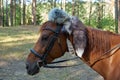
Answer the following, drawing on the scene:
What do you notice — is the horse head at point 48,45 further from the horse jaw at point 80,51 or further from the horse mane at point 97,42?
the horse mane at point 97,42

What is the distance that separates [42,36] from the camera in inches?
138

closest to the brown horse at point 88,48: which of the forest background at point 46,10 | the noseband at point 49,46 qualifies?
the noseband at point 49,46

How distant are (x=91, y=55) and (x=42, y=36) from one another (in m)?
0.65

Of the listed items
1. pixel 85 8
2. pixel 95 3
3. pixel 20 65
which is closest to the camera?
pixel 20 65

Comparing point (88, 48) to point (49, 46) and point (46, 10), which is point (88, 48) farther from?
point (46, 10)

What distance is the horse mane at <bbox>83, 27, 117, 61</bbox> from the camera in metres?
3.50

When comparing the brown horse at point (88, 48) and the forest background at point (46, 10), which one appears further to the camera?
the forest background at point (46, 10)

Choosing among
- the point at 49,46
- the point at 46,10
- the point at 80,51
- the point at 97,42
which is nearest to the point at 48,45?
the point at 49,46

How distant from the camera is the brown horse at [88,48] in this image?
3.49 meters

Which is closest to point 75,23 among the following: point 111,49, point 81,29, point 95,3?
point 81,29

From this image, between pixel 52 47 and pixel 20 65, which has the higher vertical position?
pixel 52 47

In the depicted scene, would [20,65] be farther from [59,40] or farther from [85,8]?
[85,8]

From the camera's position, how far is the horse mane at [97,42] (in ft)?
11.5

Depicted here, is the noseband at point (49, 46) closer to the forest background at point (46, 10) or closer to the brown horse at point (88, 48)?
the brown horse at point (88, 48)
